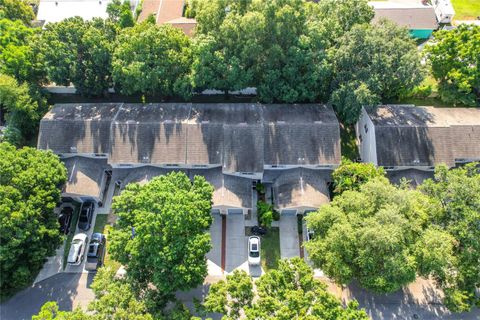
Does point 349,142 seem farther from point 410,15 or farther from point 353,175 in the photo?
point 410,15

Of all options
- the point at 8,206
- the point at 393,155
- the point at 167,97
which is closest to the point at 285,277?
the point at 393,155

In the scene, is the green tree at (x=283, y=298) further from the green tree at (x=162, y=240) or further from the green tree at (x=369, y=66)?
the green tree at (x=369, y=66)

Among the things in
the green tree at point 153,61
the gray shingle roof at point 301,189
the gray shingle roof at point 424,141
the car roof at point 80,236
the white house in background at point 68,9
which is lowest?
the car roof at point 80,236

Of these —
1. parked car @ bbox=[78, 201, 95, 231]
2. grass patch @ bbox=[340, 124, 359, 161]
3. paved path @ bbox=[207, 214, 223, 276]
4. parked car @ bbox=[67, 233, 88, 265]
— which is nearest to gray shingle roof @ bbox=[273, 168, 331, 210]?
grass patch @ bbox=[340, 124, 359, 161]

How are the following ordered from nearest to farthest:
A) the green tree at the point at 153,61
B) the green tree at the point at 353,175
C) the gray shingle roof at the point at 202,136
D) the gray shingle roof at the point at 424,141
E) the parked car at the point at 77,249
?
the green tree at the point at 353,175, the parked car at the point at 77,249, the gray shingle roof at the point at 202,136, the gray shingle roof at the point at 424,141, the green tree at the point at 153,61

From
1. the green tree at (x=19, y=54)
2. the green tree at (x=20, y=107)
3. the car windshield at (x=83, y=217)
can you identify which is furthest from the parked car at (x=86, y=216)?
the green tree at (x=19, y=54)

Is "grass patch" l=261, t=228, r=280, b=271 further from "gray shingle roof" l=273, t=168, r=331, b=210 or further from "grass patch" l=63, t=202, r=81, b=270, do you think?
"grass patch" l=63, t=202, r=81, b=270

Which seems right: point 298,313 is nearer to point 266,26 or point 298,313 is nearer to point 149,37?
point 266,26
